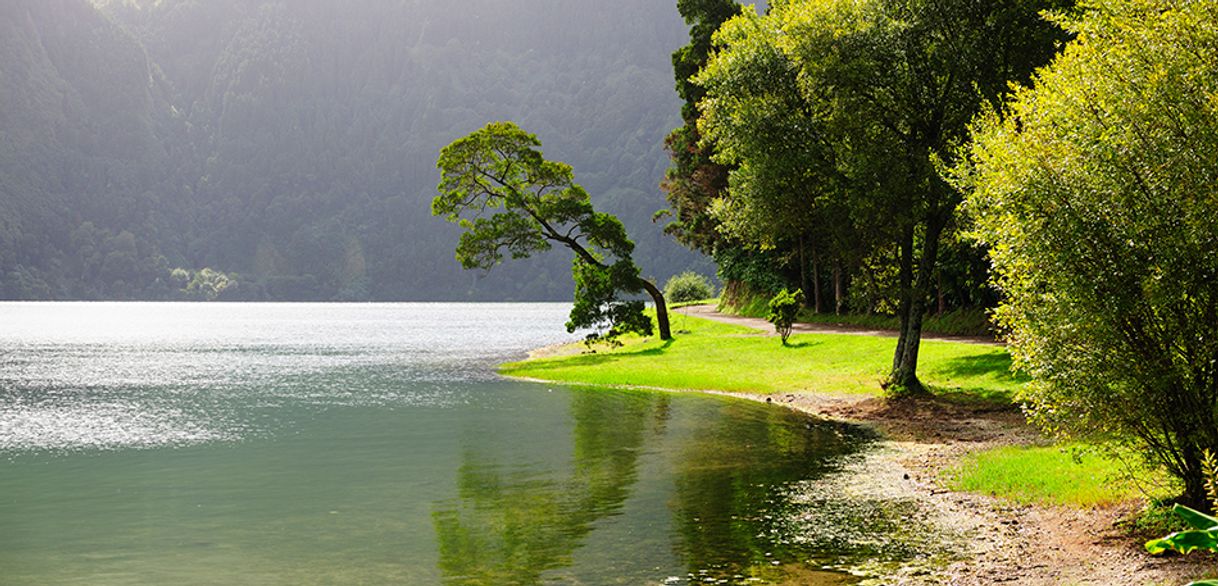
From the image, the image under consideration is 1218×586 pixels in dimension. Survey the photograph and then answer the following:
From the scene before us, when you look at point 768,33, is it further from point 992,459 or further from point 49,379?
point 49,379

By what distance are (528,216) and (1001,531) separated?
50409 mm

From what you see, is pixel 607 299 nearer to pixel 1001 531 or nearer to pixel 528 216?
pixel 528 216

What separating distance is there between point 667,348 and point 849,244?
2702cm

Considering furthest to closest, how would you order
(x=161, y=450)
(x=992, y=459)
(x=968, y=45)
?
(x=968, y=45), (x=161, y=450), (x=992, y=459)

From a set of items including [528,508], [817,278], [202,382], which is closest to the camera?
[528,508]

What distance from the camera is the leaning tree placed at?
6025 cm

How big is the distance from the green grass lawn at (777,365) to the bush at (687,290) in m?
65.3

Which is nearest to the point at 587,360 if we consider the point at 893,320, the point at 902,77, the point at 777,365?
the point at 777,365

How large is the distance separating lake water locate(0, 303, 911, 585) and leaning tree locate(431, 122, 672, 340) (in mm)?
15671

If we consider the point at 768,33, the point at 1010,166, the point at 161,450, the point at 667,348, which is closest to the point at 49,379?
the point at 161,450

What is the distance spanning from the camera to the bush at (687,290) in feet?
434

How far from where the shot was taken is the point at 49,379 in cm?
5234

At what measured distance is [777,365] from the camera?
159 feet

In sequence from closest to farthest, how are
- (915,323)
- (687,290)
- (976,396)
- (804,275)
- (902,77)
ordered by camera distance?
(902,77) → (976,396) → (915,323) → (804,275) → (687,290)
